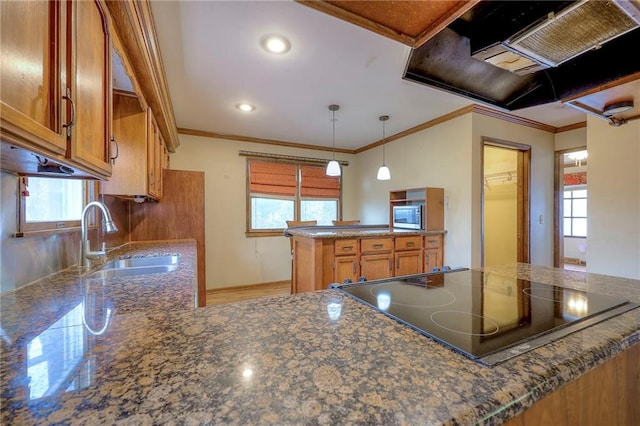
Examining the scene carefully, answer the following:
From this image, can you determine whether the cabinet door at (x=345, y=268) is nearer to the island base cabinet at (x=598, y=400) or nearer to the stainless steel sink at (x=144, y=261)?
the stainless steel sink at (x=144, y=261)

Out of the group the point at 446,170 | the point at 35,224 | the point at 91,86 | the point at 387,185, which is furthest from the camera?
the point at 387,185

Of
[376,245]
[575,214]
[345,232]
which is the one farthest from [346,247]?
[575,214]

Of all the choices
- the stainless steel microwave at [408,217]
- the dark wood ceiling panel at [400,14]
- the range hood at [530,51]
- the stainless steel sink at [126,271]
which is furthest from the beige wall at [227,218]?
the dark wood ceiling panel at [400,14]

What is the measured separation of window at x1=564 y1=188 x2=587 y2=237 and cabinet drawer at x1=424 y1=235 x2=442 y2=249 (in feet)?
20.1

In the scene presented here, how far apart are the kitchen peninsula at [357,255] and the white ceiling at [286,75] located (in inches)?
59.6

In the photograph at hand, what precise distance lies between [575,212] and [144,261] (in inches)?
379

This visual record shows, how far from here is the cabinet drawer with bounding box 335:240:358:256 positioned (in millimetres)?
2893

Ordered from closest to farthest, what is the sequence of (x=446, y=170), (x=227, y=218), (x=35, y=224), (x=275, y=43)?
(x=35, y=224), (x=275, y=43), (x=446, y=170), (x=227, y=218)

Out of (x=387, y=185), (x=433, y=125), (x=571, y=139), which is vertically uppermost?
(x=433, y=125)

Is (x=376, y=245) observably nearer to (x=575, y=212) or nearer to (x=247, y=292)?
(x=247, y=292)

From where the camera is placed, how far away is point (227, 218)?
4.25m

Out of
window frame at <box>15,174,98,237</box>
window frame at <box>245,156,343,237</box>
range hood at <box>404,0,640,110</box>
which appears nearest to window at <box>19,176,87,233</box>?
window frame at <box>15,174,98,237</box>

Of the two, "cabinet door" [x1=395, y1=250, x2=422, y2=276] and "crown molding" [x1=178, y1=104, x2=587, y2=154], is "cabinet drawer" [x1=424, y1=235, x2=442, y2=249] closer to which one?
"cabinet door" [x1=395, y1=250, x2=422, y2=276]

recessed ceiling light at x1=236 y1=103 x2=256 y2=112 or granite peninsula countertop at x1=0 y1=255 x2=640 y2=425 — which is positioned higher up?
recessed ceiling light at x1=236 y1=103 x2=256 y2=112
